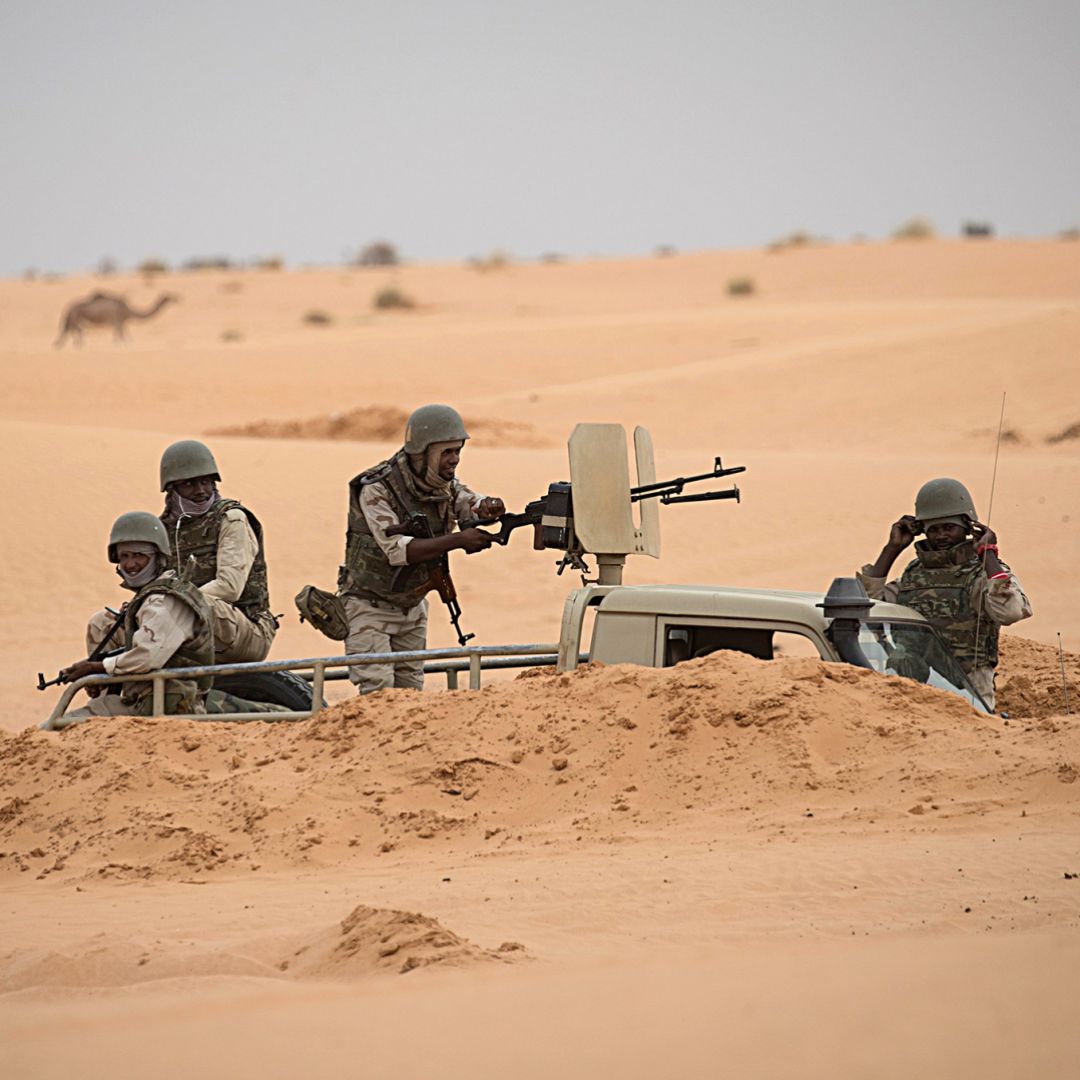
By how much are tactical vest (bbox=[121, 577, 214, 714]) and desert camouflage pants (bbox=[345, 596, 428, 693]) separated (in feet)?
2.50

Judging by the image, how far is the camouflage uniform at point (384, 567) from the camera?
8.41m

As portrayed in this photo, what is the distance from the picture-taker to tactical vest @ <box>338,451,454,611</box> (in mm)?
8438

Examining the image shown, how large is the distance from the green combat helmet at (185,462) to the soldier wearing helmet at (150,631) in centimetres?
45

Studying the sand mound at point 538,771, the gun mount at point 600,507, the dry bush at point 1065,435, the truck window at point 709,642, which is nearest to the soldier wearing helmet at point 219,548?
the sand mound at point 538,771

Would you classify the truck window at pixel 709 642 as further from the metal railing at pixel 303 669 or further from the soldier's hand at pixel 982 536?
the soldier's hand at pixel 982 536

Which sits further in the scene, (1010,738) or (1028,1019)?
(1010,738)

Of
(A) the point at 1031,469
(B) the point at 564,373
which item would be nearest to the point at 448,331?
(B) the point at 564,373

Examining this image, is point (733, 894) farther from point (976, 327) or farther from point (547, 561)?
point (976, 327)

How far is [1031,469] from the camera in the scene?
20.6m

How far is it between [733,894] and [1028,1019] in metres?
2.29

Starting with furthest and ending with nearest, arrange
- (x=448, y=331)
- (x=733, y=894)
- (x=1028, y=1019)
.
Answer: (x=448, y=331)
(x=733, y=894)
(x=1028, y=1019)

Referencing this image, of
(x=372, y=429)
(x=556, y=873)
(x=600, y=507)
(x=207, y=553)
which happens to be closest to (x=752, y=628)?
(x=600, y=507)

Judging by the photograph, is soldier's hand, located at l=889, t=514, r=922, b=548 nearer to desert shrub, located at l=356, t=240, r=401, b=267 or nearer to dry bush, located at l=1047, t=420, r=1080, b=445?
dry bush, located at l=1047, t=420, r=1080, b=445

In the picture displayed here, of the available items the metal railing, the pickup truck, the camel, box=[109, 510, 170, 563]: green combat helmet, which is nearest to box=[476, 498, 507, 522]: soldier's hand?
the metal railing
